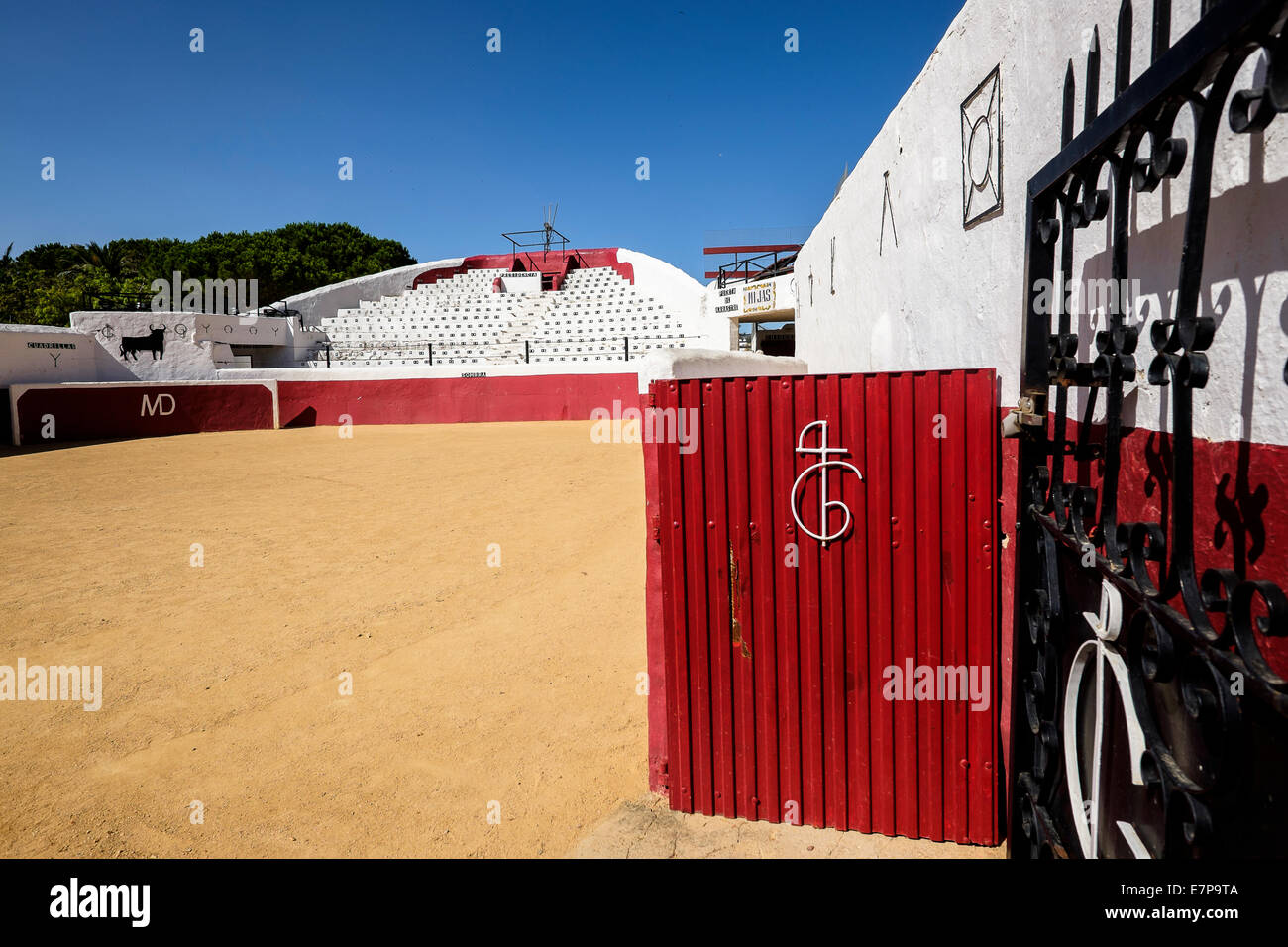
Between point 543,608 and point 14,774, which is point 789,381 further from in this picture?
point 14,774

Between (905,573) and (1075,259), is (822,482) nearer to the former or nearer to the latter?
(905,573)

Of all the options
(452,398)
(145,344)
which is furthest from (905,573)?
(145,344)

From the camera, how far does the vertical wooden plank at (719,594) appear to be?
310 centimetres

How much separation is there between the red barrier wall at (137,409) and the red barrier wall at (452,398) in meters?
1.00

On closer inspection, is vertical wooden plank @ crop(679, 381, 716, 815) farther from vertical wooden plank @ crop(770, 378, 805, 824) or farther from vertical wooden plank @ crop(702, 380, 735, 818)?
vertical wooden plank @ crop(770, 378, 805, 824)

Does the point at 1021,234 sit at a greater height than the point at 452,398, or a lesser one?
lesser

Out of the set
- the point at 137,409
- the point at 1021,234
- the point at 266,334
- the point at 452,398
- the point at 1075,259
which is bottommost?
the point at 1075,259

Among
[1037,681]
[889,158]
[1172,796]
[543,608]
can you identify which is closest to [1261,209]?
[1172,796]

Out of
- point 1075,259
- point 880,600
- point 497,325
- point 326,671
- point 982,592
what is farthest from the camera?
point 497,325

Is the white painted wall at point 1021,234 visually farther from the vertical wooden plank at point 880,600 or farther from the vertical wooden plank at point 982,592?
the vertical wooden plank at point 880,600

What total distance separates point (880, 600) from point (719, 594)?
685mm

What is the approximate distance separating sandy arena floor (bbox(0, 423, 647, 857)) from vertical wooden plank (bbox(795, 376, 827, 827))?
0.98 meters

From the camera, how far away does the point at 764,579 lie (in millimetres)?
3045

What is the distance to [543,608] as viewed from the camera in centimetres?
607
